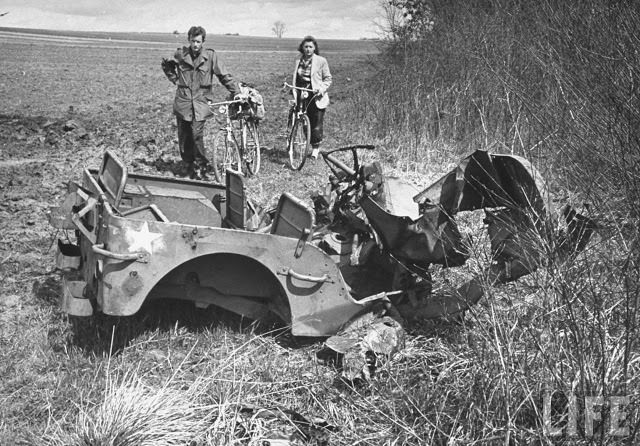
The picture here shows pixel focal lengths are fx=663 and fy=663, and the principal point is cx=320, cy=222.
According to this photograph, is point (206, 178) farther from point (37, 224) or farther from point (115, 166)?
point (115, 166)

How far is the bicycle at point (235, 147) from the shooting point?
29.9 feet

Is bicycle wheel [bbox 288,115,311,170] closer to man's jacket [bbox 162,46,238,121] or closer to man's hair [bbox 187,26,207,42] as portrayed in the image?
man's jacket [bbox 162,46,238,121]

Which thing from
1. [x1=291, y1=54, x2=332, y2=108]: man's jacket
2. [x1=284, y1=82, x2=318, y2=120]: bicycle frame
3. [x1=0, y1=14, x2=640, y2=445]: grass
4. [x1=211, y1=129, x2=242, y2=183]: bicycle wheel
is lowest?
[x1=0, y1=14, x2=640, y2=445]: grass

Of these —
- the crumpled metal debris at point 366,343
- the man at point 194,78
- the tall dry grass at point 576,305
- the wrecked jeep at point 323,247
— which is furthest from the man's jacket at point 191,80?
the crumpled metal debris at point 366,343

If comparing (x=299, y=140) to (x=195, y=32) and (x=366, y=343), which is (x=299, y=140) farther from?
(x=366, y=343)

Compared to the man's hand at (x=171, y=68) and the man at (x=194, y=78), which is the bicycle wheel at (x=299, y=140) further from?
the man's hand at (x=171, y=68)

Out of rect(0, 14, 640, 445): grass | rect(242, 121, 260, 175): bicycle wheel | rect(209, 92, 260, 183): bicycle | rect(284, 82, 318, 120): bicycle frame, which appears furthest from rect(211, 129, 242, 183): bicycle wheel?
rect(0, 14, 640, 445): grass

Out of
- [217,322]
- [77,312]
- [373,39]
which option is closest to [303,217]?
[217,322]

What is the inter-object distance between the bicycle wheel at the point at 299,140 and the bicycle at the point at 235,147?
0.73 metres

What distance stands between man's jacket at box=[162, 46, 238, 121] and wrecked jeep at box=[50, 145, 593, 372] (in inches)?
151

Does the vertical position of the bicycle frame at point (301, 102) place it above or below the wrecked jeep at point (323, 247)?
above

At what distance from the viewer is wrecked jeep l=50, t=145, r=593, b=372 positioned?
4012 mm

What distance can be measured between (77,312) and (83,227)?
54cm

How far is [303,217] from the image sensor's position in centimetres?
438
